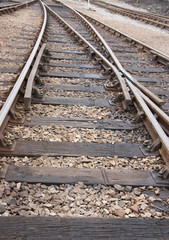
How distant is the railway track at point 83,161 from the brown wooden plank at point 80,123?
0.05ft

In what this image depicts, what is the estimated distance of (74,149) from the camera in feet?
8.75

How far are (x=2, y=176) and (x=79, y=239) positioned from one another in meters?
0.99

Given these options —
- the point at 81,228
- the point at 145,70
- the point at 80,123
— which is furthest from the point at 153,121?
the point at 145,70

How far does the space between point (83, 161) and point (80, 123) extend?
838 mm

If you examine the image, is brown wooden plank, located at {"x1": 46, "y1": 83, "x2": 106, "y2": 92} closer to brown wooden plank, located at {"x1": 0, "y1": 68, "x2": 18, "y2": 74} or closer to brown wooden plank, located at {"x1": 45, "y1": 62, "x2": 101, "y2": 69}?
brown wooden plank, located at {"x1": 0, "y1": 68, "x2": 18, "y2": 74}

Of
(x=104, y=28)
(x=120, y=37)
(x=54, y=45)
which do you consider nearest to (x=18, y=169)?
(x=54, y=45)

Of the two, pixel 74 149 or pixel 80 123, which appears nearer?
pixel 74 149

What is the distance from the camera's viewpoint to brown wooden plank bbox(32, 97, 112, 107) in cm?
365

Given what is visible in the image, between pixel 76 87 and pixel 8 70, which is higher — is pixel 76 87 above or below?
below

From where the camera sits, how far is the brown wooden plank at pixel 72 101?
365cm

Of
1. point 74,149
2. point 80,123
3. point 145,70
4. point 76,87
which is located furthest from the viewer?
point 145,70

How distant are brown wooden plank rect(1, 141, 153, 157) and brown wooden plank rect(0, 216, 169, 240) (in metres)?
0.89

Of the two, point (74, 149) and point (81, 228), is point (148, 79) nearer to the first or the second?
point (74, 149)

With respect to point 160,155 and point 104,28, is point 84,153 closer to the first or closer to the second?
point 160,155
